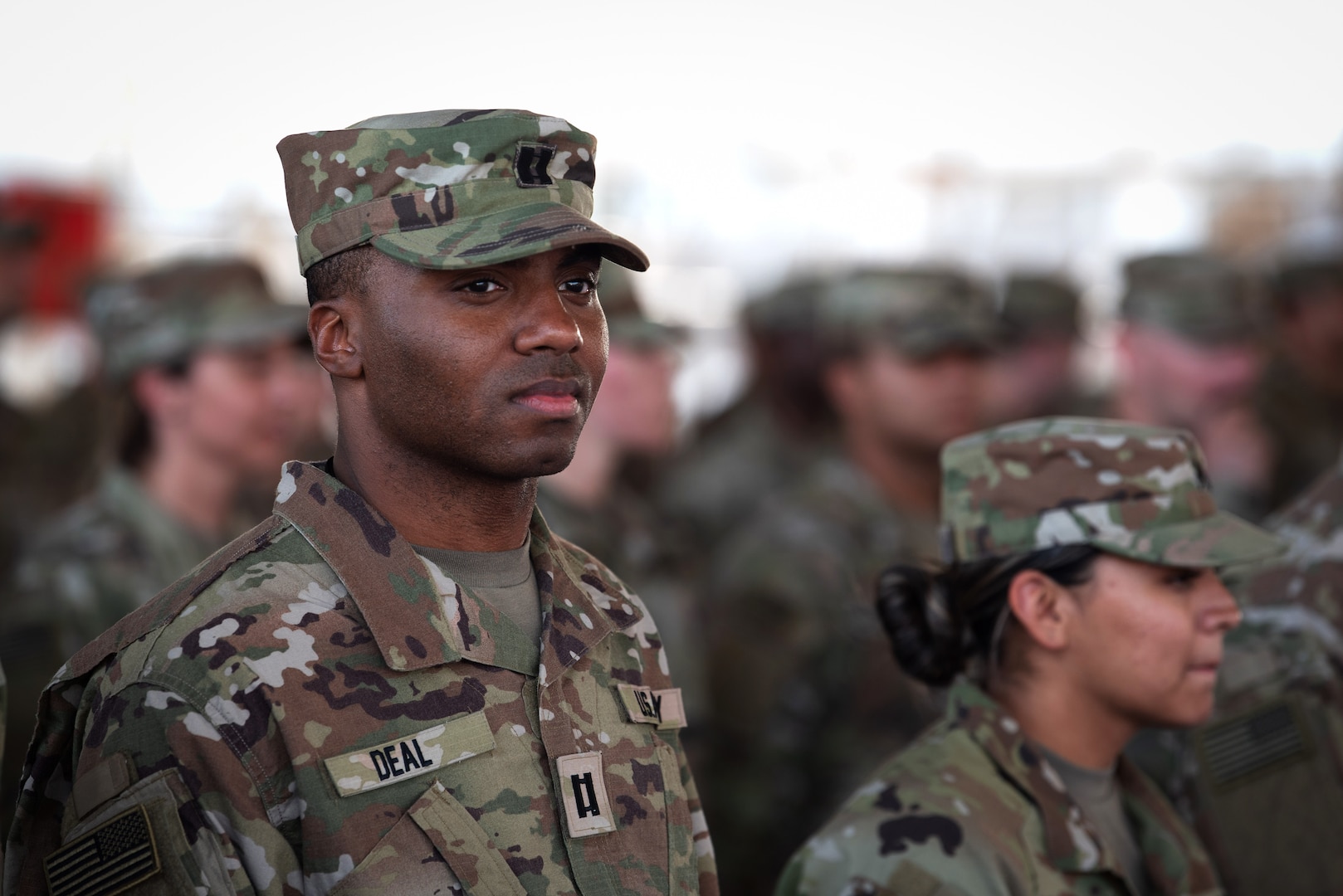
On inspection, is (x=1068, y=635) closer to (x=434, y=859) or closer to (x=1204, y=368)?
(x=434, y=859)

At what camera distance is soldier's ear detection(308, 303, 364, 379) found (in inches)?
73.1

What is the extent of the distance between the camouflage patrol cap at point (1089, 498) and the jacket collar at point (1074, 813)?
322mm

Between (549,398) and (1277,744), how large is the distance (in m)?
2.32

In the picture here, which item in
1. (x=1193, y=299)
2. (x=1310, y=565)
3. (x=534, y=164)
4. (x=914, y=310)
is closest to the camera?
(x=534, y=164)

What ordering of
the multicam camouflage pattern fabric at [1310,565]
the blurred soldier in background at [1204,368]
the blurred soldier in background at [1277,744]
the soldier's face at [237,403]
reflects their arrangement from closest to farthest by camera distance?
the blurred soldier in background at [1277,744] < the multicam camouflage pattern fabric at [1310,565] < the soldier's face at [237,403] < the blurred soldier in background at [1204,368]

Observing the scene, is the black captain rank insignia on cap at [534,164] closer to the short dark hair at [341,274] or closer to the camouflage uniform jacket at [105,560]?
the short dark hair at [341,274]

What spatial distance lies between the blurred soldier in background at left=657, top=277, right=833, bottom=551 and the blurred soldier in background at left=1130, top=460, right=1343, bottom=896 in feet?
12.9

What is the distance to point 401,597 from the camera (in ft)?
5.90

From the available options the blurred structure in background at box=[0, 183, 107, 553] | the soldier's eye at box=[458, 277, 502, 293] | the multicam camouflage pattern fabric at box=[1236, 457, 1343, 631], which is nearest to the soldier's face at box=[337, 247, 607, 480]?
the soldier's eye at box=[458, 277, 502, 293]

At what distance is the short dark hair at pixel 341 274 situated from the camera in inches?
71.7

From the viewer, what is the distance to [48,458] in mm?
6520

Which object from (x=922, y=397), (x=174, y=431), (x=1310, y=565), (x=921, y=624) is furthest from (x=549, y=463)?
(x=922, y=397)

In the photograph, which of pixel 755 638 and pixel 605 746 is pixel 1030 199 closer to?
pixel 755 638

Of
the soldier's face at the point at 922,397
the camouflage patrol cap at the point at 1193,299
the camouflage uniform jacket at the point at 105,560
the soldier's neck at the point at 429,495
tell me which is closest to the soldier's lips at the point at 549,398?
the soldier's neck at the point at 429,495
